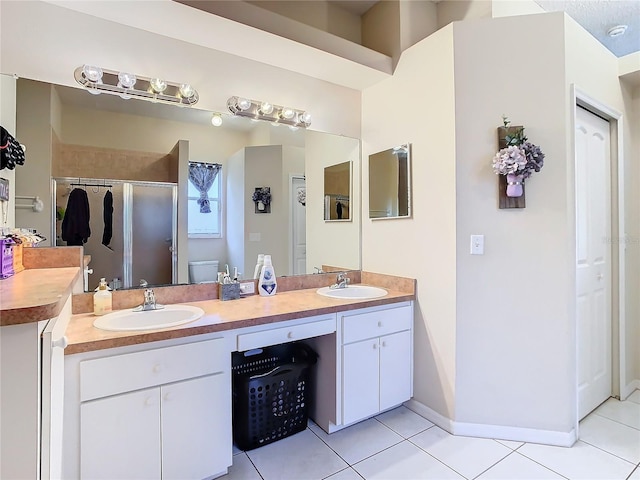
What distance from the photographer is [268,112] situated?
2271 mm

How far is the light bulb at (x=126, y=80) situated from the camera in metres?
1.81

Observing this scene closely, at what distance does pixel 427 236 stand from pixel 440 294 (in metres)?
0.37

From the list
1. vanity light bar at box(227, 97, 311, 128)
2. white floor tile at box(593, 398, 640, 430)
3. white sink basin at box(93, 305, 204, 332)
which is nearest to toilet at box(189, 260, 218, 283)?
white sink basin at box(93, 305, 204, 332)

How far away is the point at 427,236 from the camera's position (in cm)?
219

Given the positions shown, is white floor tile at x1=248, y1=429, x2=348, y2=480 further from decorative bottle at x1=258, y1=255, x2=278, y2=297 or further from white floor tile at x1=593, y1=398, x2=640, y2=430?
white floor tile at x1=593, y1=398, x2=640, y2=430

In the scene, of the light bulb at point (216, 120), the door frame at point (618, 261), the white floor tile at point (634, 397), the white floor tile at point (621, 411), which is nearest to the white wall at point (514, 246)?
the white floor tile at point (621, 411)

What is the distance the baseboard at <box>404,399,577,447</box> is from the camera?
1.92 meters

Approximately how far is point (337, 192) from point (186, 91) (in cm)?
129

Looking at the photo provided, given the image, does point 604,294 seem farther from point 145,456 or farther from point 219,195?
point 145,456

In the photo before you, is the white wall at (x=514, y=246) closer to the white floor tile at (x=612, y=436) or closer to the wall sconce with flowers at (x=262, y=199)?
the white floor tile at (x=612, y=436)

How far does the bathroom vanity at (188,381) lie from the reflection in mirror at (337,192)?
87cm

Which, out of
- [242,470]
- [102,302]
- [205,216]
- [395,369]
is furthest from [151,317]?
[395,369]

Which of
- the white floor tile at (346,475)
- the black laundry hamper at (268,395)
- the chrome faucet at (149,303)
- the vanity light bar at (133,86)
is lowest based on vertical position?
the white floor tile at (346,475)

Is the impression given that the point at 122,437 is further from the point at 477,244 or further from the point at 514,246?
the point at 514,246
